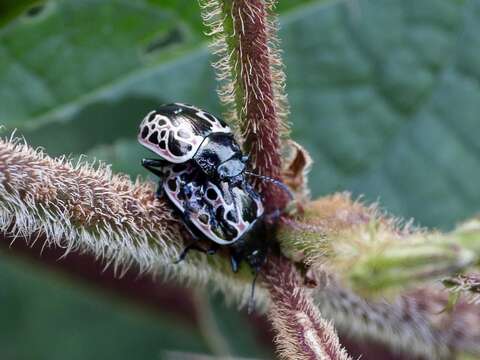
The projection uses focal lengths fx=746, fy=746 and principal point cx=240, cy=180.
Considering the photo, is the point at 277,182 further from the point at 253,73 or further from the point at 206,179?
the point at 253,73

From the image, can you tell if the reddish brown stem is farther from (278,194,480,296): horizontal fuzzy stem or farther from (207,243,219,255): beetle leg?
(278,194,480,296): horizontal fuzzy stem

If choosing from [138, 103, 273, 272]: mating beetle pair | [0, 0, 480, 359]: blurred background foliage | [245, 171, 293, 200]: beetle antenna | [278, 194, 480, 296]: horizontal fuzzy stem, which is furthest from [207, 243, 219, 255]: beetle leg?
[0, 0, 480, 359]: blurred background foliage

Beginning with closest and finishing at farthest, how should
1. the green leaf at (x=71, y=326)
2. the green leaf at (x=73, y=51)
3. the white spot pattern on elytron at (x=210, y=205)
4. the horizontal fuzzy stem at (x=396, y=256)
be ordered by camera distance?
the horizontal fuzzy stem at (x=396, y=256) < the white spot pattern on elytron at (x=210, y=205) < the green leaf at (x=73, y=51) < the green leaf at (x=71, y=326)

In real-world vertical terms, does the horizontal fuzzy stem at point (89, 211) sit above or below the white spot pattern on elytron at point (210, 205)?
below

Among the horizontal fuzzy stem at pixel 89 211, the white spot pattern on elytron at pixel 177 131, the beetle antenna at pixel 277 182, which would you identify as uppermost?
the white spot pattern on elytron at pixel 177 131

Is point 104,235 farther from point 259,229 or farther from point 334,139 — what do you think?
Result: point 334,139

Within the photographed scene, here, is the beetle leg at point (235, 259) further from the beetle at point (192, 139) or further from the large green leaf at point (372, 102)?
the large green leaf at point (372, 102)

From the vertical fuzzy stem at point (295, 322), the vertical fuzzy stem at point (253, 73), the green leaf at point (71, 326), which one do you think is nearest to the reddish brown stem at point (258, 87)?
the vertical fuzzy stem at point (253, 73)
